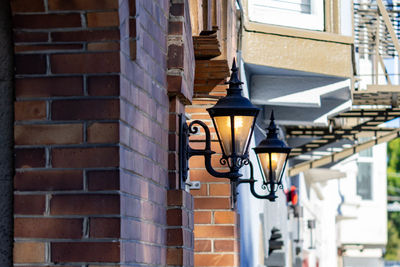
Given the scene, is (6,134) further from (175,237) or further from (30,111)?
(175,237)

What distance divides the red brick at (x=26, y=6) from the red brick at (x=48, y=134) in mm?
434

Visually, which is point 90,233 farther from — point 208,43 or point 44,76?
point 208,43

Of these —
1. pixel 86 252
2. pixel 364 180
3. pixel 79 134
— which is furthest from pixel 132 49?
pixel 364 180

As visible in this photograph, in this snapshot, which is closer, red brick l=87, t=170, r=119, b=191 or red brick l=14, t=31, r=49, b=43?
red brick l=87, t=170, r=119, b=191

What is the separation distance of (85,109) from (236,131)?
223 cm

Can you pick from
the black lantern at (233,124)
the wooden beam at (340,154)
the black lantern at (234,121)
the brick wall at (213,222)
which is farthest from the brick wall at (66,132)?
the wooden beam at (340,154)

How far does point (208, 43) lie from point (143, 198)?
275 cm

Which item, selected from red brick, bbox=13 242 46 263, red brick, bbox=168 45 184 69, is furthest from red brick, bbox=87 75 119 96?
red brick, bbox=168 45 184 69

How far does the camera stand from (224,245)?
7465 mm

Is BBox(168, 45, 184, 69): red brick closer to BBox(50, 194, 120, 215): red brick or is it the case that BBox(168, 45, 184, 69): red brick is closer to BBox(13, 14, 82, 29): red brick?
BBox(13, 14, 82, 29): red brick

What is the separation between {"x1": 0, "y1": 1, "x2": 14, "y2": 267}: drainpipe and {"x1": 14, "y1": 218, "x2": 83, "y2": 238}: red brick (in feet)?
0.22

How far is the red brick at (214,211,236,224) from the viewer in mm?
7507

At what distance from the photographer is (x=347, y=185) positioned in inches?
1176

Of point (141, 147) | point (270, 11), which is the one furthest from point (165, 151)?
point (270, 11)
